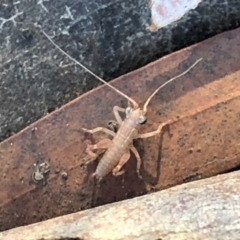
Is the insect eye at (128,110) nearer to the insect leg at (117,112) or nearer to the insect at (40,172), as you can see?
the insect leg at (117,112)

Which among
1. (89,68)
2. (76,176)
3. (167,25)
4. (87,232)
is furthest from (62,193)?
(167,25)

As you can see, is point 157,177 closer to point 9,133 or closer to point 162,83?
point 162,83

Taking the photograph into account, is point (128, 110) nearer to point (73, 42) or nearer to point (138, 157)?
point (138, 157)

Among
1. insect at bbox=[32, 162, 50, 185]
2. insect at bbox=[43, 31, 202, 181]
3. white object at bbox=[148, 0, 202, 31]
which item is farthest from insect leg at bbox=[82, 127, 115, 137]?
white object at bbox=[148, 0, 202, 31]

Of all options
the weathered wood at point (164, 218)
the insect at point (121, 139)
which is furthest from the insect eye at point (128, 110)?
the weathered wood at point (164, 218)

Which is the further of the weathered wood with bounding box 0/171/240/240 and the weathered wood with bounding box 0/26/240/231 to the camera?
the weathered wood with bounding box 0/26/240/231

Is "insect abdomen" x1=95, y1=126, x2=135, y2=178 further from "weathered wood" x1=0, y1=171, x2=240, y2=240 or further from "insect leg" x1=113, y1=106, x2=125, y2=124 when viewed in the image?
"weathered wood" x1=0, y1=171, x2=240, y2=240

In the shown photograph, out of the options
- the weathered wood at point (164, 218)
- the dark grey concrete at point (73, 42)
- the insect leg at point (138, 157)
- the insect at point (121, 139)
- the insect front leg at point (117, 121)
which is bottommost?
the weathered wood at point (164, 218)
